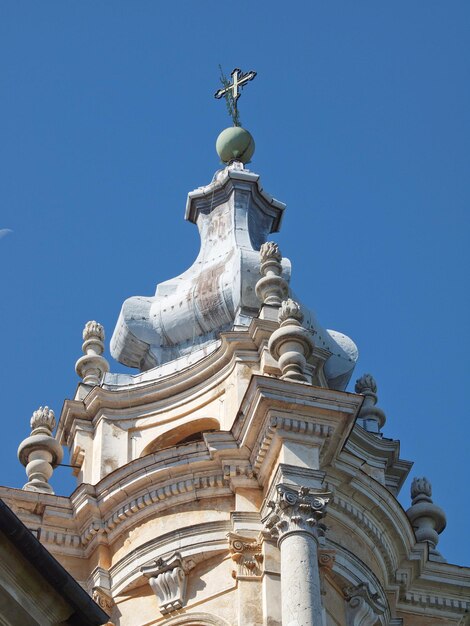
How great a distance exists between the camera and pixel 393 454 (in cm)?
3219

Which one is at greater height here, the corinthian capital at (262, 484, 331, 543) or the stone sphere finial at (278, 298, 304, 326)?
the stone sphere finial at (278, 298, 304, 326)

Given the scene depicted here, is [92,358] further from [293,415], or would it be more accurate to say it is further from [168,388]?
[293,415]

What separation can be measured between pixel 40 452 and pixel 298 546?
252 inches

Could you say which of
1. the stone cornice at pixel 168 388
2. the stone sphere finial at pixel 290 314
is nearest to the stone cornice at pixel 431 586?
the stone sphere finial at pixel 290 314

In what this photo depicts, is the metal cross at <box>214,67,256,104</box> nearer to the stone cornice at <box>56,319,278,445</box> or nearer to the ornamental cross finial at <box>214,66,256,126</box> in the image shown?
the ornamental cross finial at <box>214,66,256,126</box>

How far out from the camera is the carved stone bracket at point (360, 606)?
2741cm

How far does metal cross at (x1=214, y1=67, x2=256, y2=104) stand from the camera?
40.0 m

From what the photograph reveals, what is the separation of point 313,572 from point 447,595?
511 centimetres

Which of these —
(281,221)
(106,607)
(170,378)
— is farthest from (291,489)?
(281,221)

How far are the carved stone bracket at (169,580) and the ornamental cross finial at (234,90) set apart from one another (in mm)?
14008

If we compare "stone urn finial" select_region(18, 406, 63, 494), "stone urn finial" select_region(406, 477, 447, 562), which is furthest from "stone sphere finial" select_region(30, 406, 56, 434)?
"stone urn finial" select_region(406, 477, 447, 562)

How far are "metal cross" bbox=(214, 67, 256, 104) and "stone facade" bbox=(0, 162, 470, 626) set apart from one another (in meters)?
7.33

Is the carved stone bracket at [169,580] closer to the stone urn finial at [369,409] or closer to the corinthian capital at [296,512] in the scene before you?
the corinthian capital at [296,512]

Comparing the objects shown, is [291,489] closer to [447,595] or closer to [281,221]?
[447,595]
